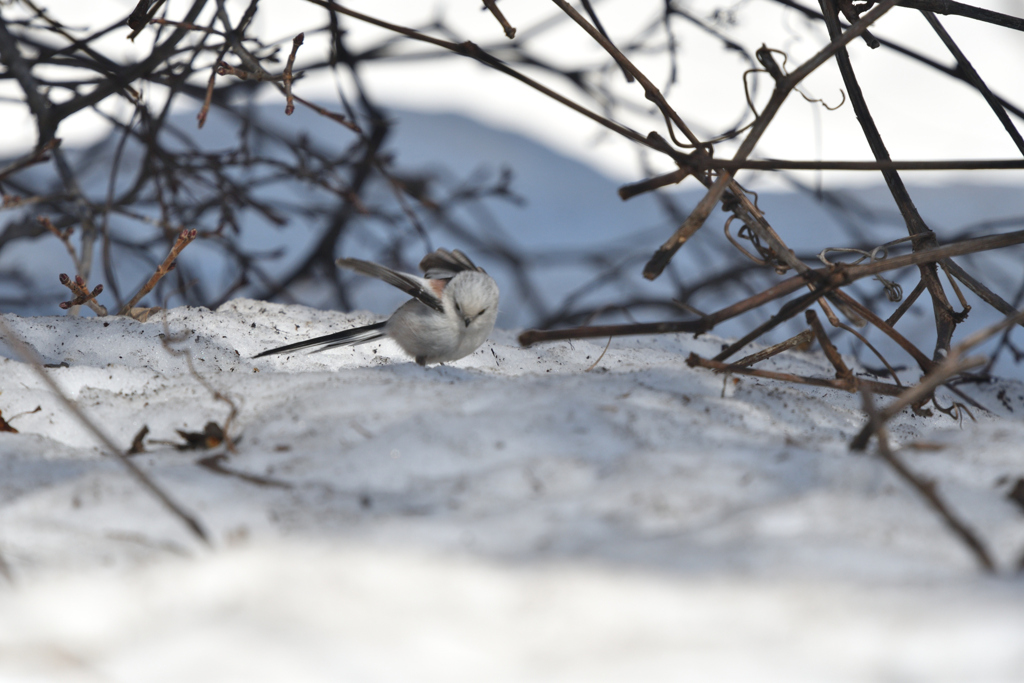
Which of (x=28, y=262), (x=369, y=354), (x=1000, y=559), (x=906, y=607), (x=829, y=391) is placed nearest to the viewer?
(x=906, y=607)

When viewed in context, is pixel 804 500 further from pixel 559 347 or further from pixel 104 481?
pixel 559 347

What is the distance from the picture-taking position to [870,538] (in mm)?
901

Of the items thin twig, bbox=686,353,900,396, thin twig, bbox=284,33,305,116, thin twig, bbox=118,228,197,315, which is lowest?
thin twig, bbox=686,353,900,396

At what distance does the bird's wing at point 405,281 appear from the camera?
1.62 metres

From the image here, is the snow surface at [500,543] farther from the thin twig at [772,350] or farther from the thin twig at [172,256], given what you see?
the thin twig at [172,256]

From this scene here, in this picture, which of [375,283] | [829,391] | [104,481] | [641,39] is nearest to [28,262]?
[375,283]

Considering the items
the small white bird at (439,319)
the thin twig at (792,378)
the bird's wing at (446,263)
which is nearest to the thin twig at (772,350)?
the thin twig at (792,378)

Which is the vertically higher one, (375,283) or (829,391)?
(375,283)

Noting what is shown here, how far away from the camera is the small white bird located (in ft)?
6.17

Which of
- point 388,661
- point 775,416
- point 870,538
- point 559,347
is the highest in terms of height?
point 559,347

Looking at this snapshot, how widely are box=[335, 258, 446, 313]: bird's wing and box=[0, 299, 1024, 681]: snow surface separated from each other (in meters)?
0.27

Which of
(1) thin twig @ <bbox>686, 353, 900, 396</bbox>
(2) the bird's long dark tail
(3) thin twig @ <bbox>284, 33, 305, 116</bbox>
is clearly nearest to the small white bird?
(2) the bird's long dark tail

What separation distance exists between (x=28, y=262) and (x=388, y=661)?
4.98m

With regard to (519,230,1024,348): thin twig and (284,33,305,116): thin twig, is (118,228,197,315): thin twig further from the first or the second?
(519,230,1024,348): thin twig
